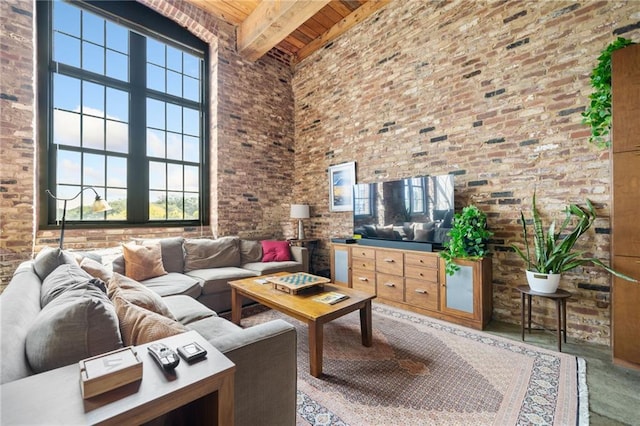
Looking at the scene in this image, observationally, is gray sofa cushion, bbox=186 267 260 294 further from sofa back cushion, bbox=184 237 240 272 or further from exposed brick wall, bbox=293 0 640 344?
exposed brick wall, bbox=293 0 640 344

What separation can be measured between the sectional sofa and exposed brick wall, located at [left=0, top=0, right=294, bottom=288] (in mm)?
1529

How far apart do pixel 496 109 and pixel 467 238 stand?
1.46 meters

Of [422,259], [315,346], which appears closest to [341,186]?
[422,259]

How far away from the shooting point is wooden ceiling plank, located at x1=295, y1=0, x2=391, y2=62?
399 centimetres

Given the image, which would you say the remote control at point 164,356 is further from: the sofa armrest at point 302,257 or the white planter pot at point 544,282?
the sofa armrest at point 302,257

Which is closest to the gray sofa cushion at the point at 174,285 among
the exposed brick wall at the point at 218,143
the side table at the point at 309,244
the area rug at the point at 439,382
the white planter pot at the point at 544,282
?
the exposed brick wall at the point at 218,143

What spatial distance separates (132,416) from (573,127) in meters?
3.60

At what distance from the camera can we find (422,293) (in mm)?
3035

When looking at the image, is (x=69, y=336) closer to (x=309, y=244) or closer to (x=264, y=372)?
(x=264, y=372)

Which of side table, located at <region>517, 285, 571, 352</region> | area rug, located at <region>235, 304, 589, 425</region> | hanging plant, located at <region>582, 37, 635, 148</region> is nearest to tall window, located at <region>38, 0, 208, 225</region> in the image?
area rug, located at <region>235, 304, 589, 425</region>

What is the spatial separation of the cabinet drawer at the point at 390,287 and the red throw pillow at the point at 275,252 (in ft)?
4.46

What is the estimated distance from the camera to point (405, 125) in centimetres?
373

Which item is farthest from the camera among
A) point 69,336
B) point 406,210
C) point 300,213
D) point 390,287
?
point 300,213

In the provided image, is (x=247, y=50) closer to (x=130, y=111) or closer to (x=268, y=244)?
(x=130, y=111)
